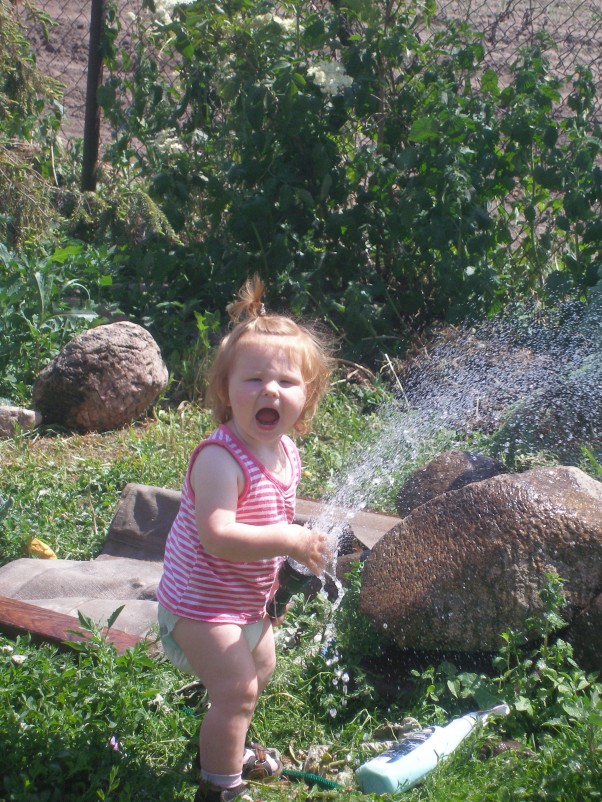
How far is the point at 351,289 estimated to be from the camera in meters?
5.22

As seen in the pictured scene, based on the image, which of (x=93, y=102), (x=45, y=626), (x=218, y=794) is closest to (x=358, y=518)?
(x=45, y=626)

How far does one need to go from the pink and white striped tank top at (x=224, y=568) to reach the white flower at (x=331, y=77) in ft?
11.0

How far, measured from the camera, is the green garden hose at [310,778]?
2.30 m

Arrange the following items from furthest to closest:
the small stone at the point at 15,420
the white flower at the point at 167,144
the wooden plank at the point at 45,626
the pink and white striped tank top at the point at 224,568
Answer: the white flower at the point at 167,144 < the small stone at the point at 15,420 < the wooden plank at the point at 45,626 < the pink and white striped tank top at the point at 224,568

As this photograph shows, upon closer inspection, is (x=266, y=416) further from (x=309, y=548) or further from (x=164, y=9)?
(x=164, y=9)

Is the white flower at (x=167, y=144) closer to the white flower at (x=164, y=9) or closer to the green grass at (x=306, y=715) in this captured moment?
the white flower at (x=164, y=9)

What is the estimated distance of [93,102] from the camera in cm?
665

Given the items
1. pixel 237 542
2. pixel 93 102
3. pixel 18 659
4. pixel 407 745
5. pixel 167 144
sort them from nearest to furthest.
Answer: pixel 237 542, pixel 407 745, pixel 18 659, pixel 167 144, pixel 93 102

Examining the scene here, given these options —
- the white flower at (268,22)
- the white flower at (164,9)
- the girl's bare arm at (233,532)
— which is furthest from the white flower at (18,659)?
the white flower at (164,9)

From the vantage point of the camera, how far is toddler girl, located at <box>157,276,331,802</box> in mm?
2090

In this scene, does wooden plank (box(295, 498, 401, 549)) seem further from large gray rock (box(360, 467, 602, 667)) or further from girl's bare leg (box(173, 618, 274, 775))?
girl's bare leg (box(173, 618, 274, 775))

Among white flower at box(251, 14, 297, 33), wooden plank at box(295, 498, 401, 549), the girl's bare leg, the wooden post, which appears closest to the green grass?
the girl's bare leg

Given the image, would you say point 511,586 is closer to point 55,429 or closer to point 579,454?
point 579,454

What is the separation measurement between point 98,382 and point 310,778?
276 cm
